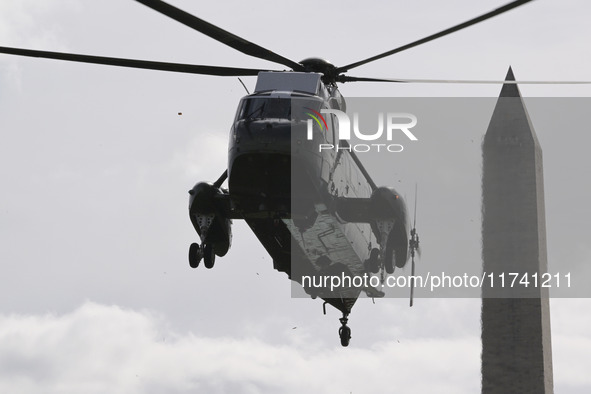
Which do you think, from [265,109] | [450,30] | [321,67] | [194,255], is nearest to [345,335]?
[194,255]

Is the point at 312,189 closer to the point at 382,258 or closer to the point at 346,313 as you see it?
the point at 382,258

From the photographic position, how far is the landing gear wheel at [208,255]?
79.3ft

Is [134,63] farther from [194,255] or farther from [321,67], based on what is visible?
[194,255]

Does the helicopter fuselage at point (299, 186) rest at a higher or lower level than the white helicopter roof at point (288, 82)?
lower

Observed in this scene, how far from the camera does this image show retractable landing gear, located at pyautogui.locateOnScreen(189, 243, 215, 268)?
24.0 m

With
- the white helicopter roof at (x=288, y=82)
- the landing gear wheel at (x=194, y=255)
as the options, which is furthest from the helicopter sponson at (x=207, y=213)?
the white helicopter roof at (x=288, y=82)

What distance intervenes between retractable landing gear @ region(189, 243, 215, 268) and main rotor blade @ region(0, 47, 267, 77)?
146 inches

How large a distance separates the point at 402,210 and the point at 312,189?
2813 millimetres

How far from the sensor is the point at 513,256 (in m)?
49.8

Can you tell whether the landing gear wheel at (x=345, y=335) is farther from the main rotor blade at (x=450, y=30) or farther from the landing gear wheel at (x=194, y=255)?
the main rotor blade at (x=450, y=30)

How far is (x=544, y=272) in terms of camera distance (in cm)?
5075

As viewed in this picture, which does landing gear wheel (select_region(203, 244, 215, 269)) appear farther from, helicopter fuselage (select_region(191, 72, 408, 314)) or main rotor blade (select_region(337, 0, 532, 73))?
main rotor blade (select_region(337, 0, 532, 73))

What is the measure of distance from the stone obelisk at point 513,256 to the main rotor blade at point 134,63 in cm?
2881

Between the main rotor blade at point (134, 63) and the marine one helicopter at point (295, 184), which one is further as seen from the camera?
the marine one helicopter at point (295, 184)
